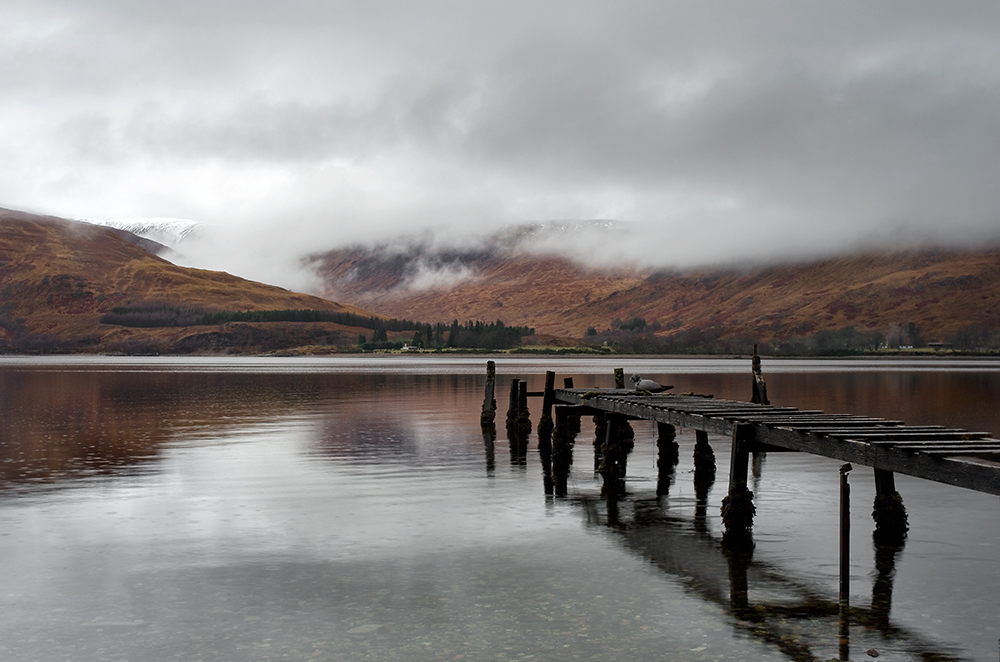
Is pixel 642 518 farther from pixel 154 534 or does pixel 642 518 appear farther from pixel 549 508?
pixel 154 534

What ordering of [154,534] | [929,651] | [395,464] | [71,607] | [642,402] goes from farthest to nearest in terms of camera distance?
[395,464], [642,402], [154,534], [71,607], [929,651]

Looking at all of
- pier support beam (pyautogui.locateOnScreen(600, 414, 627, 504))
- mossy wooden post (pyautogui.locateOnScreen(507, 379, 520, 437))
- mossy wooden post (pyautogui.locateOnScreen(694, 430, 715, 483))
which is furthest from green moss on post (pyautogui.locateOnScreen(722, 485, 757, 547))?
mossy wooden post (pyautogui.locateOnScreen(507, 379, 520, 437))

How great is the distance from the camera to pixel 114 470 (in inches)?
1061

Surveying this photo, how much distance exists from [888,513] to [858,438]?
3.30m

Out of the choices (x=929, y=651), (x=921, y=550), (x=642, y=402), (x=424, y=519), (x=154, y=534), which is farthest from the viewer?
(x=642, y=402)

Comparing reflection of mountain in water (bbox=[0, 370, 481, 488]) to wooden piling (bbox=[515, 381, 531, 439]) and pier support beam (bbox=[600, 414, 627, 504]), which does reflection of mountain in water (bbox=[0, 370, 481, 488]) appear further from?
pier support beam (bbox=[600, 414, 627, 504])

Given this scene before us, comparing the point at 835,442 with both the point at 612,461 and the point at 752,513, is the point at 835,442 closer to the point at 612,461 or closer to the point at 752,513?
the point at 752,513

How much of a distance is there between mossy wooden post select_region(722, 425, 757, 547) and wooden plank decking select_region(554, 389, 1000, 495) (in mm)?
152

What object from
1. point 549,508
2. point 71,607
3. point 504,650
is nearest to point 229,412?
point 549,508

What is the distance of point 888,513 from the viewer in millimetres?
17906

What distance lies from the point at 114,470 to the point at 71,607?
14.6 metres

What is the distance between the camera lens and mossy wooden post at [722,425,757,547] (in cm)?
1764

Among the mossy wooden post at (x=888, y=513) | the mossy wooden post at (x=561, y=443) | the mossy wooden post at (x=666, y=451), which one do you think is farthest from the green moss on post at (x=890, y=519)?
the mossy wooden post at (x=561, y=443)

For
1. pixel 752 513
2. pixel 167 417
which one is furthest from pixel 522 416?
pixel 752 513
